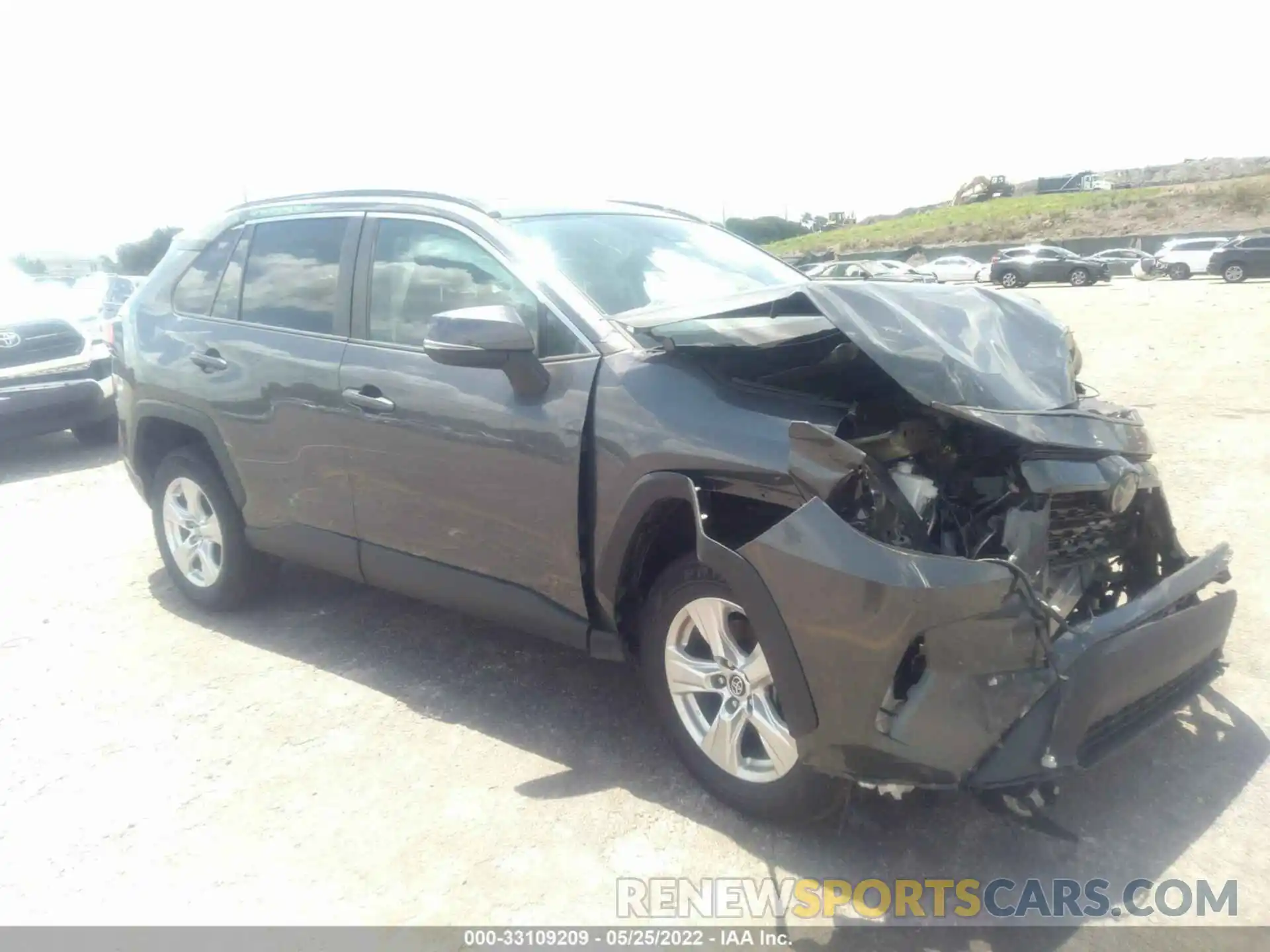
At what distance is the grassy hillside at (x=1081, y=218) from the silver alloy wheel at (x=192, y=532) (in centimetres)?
4992

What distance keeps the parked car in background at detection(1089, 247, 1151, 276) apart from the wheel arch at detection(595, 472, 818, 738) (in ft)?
131

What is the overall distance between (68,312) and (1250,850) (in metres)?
10.2

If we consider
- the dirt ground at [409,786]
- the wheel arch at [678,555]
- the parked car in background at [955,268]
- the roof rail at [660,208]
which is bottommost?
the parked car in background at [955,268]

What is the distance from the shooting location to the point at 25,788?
11.7ft

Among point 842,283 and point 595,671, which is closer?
point 842,283

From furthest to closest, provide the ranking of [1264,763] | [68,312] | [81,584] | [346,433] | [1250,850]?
[68,312] < [81,584] < [346,433] < [1264,763] < [1250,850]

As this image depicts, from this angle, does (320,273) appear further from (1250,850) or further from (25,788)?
(1250,850)

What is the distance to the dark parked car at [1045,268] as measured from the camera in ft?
114

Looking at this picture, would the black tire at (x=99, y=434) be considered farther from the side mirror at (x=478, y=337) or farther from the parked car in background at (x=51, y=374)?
the side mirror at (x=478, y=337)

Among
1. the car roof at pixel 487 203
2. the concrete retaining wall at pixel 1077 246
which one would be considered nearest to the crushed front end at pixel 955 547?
the car roof at pixel 487 203

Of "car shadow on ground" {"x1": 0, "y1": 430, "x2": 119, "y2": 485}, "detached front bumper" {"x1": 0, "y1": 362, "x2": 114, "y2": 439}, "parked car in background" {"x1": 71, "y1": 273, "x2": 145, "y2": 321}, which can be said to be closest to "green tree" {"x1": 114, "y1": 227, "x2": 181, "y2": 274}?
"parked car in background" {"x1": 71, "y1": 273, "x2": 145, "y2": 321}

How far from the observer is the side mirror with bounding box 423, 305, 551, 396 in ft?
10.9

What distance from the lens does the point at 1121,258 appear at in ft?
137

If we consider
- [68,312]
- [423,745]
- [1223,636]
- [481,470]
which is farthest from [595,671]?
[68,312]
